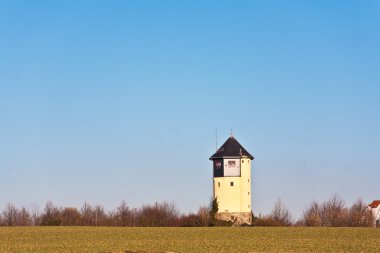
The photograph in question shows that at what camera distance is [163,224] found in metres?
92.8

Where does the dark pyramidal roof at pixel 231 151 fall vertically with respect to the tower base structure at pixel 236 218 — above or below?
above

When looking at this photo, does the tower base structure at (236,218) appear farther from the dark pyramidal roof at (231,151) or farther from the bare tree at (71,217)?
the bare tree at (71,217)

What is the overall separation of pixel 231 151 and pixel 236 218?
784cm

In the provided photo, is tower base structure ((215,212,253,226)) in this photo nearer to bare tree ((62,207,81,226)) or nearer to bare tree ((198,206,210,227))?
bare tree ((198,206,210,227))

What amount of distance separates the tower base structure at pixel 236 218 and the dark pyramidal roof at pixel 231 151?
6.74 metres

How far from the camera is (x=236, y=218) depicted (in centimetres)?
9169

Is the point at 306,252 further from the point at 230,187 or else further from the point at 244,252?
the point at 230,187

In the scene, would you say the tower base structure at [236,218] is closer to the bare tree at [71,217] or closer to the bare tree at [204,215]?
the bare tree at [204,215]

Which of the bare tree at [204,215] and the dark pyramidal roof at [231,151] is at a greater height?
the dark pyramidal roof at [231,151]

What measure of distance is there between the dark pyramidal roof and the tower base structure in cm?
674

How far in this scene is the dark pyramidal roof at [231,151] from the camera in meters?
92.9

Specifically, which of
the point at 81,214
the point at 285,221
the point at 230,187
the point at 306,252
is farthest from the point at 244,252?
the point at 81,214

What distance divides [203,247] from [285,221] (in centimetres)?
5658

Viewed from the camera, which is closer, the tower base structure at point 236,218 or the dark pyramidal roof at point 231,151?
the tower base structure at point 236,218
